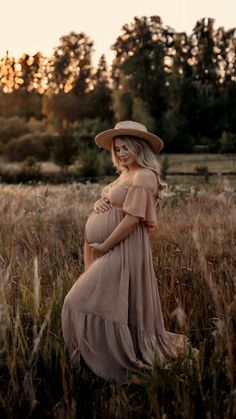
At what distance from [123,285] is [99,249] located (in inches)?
9.4

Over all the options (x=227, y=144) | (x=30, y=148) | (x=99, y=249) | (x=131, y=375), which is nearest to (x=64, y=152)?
(x=30, y=148)

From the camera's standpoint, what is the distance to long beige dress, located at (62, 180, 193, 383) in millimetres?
3127

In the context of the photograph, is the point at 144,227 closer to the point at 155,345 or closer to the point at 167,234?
the point at 155,345

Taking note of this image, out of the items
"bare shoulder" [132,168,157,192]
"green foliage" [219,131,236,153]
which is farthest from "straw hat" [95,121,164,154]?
"green foliage" [219,131,236,153]

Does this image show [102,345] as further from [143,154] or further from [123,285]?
[143,154]

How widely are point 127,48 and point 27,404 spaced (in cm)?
4931

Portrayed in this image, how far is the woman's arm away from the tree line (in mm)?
37827

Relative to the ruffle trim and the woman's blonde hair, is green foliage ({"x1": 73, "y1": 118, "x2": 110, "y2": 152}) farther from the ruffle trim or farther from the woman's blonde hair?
the ruffle trim

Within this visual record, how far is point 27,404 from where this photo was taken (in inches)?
109

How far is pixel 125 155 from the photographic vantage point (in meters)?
3.28

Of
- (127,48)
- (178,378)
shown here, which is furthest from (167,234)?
(127,48)

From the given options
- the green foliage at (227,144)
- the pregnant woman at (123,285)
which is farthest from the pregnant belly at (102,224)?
the green foliage at (227,144)

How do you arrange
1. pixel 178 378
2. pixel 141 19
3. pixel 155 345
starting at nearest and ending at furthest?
pixel 178 378 → pixel 155 345 → pixel 141 19

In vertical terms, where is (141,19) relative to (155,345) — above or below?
above
